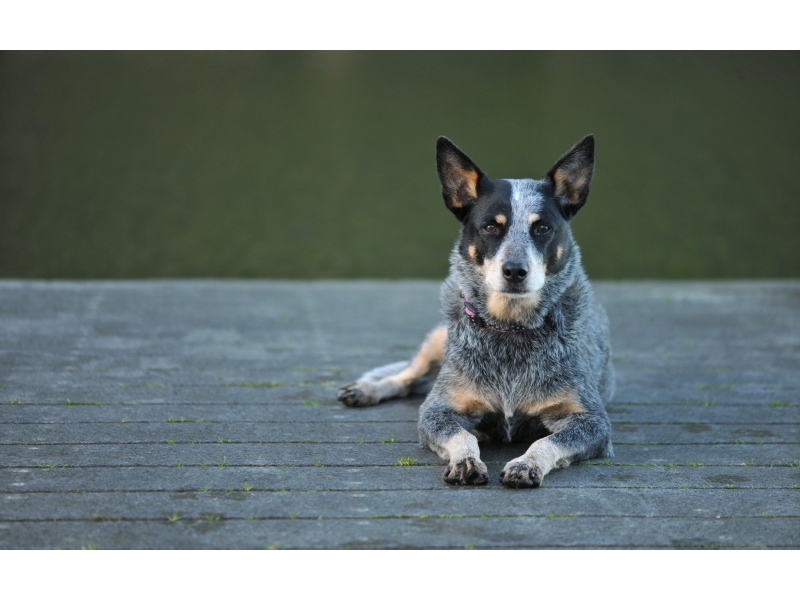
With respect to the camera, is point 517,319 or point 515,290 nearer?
point 515,290

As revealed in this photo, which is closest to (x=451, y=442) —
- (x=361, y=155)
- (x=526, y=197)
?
(x=526, y=197)

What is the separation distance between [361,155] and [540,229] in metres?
7.54

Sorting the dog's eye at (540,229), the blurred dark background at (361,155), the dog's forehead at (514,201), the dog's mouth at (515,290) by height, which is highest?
the dog's forehead at (514,201)

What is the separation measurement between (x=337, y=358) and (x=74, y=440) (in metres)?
1.76

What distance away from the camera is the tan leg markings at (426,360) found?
13.6 ft

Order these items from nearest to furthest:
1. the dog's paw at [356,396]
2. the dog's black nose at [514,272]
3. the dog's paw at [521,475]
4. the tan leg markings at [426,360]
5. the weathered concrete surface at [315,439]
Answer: the weathered concrete surface at [315,439] < the dog's paw at [521,475] < the dog's black nose at [514,272] < the dog's paw at [356,396] < the tan leg markings at [426,360]

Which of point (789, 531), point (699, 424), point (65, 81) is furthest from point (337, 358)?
point (65, 81)

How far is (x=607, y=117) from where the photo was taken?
11312 millimetres

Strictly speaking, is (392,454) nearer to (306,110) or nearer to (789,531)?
(789,531)

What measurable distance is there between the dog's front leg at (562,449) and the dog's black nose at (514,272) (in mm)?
563

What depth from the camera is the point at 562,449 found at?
3.18 meters

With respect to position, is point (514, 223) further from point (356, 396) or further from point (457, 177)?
point (356, 396)

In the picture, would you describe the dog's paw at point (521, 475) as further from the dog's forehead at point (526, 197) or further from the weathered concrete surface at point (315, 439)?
the dog's forehead at point (526, 197)

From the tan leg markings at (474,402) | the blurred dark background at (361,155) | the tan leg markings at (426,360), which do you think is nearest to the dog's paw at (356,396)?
the tan leg markings at (426,360)
